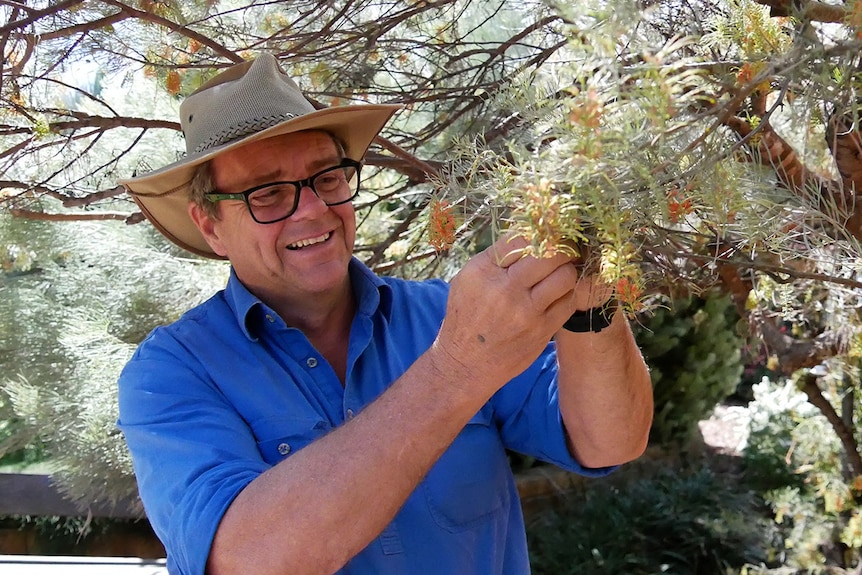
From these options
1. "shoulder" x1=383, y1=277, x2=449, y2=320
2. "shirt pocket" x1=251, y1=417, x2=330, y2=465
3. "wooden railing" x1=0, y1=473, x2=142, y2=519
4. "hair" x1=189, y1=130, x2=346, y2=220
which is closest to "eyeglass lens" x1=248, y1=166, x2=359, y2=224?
"hair" x1=189, y1=130, x2=346, y2=220

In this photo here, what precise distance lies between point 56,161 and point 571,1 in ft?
7.47

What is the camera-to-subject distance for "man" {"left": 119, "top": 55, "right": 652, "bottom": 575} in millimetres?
1037

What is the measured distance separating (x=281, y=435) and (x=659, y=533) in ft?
11.3

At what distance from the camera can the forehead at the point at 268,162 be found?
1449 millimetres

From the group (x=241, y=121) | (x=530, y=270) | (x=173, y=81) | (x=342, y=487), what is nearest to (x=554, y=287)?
(x=530, y=270)

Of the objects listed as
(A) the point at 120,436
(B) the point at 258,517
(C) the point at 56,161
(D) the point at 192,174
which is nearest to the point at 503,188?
(B) the point at 258,517

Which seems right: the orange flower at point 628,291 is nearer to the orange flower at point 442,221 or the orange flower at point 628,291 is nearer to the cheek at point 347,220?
the orange flower at point 442,221

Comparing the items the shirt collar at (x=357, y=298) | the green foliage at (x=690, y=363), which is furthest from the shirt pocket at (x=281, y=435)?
the green foliage at (x=690, y=363)

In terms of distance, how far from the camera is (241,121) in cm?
149

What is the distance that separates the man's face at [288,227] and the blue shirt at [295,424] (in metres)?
0.07

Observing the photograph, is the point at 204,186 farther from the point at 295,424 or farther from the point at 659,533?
the point at 659,533

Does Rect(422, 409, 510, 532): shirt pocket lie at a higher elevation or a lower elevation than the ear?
lower

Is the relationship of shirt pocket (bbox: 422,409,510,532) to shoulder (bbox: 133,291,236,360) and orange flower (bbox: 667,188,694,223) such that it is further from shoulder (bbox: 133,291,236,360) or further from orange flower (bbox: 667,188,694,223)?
orange flower (bbox: 667,188,694,223)

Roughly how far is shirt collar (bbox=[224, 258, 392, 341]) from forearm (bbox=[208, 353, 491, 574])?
429 millimetres
